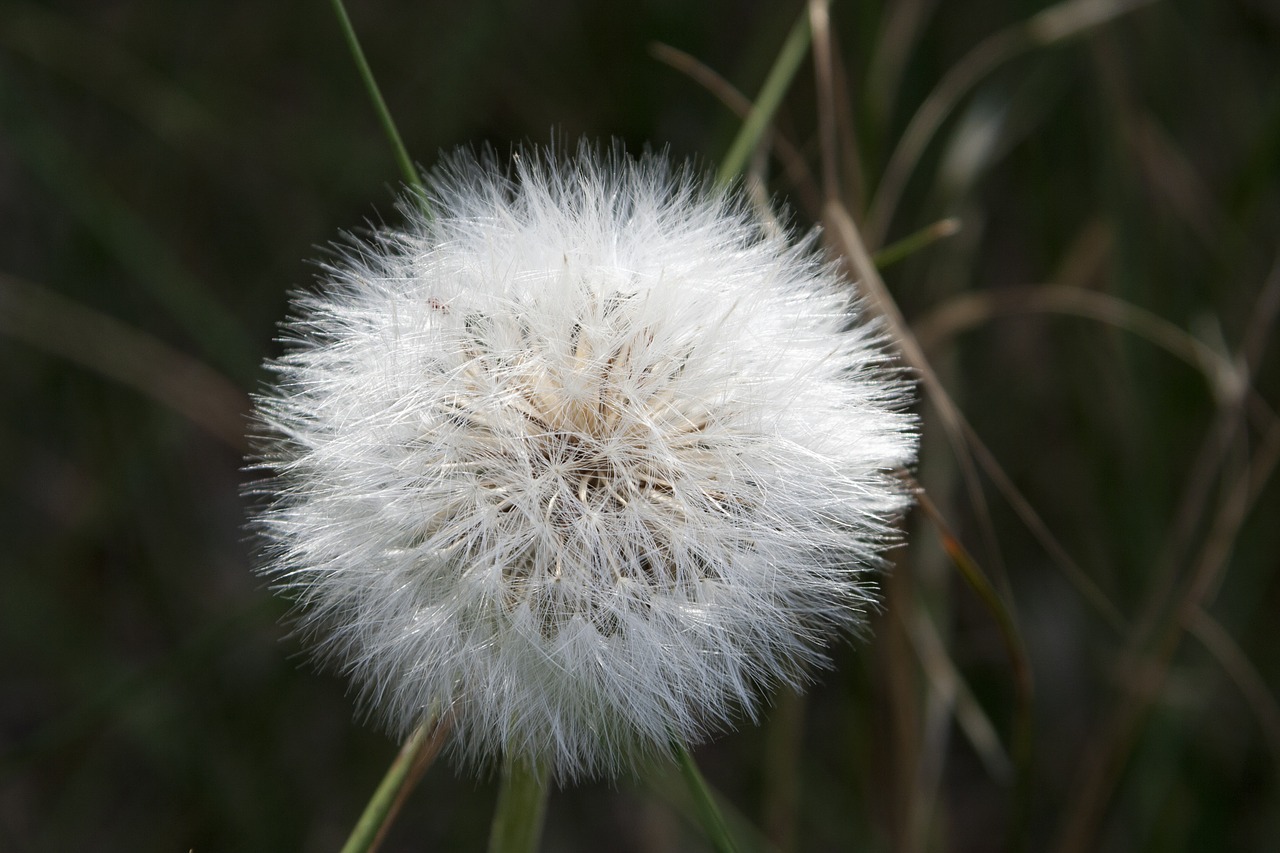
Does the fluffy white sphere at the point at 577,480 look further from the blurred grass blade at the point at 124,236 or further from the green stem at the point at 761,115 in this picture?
the blurred grass blade at the point at 124,236

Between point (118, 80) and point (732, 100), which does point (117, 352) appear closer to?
point (118, 80)

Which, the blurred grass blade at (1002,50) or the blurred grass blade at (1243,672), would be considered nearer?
the blurred grass blade at (1002,50)

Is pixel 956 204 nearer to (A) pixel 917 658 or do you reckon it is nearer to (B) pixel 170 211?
(A) pixel 917 658

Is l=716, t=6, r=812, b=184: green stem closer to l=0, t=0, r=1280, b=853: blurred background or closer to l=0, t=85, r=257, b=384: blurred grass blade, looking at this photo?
l=0, t=0, r=1280, b=853: blurred background

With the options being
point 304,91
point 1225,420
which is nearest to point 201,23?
point 304,91

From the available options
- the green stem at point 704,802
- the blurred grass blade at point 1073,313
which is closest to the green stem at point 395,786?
the green stem at point 704,802

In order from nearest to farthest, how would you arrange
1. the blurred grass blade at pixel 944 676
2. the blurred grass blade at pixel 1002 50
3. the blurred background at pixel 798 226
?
the blurred grass blade at pixel 1002 50
the blurred grass blade at pixel 944 676
the blurred background at pixel 798 226
